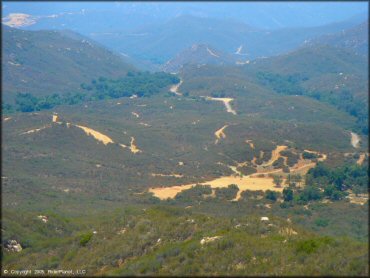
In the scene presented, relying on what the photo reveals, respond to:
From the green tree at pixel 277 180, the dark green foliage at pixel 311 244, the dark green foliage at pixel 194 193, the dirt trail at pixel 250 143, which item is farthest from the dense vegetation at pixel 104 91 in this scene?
the dark green foliage at pixel 311 244

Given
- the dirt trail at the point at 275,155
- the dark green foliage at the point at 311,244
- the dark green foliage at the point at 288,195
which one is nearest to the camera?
the dark green foliage at the point at 311,244

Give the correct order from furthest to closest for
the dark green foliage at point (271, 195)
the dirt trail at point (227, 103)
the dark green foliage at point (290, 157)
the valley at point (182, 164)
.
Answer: the dirt trail at point (227, 103) → the dark green foliage at point (290, 157) → the dark green foliage at point (271, 195) → the valley at point (182, 164)

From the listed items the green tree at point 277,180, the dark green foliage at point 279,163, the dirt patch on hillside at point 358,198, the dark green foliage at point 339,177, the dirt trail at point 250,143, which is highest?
the dirt patch on hillside at point 358,198

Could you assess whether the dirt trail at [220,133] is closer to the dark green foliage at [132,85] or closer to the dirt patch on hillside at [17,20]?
the dark green foliage at [132,85]

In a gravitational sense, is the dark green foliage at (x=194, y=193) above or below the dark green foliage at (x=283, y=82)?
above

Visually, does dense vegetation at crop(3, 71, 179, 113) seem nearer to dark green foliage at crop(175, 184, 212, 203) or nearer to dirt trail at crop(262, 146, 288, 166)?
dirt trail at crop(262, 146, 288, 166)

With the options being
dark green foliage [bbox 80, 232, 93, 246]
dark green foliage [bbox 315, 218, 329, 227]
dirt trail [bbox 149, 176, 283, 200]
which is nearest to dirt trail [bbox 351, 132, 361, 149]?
dirt trail [bbox 149, 176, 283, 200]

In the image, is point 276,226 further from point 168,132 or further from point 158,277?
point 168,132
